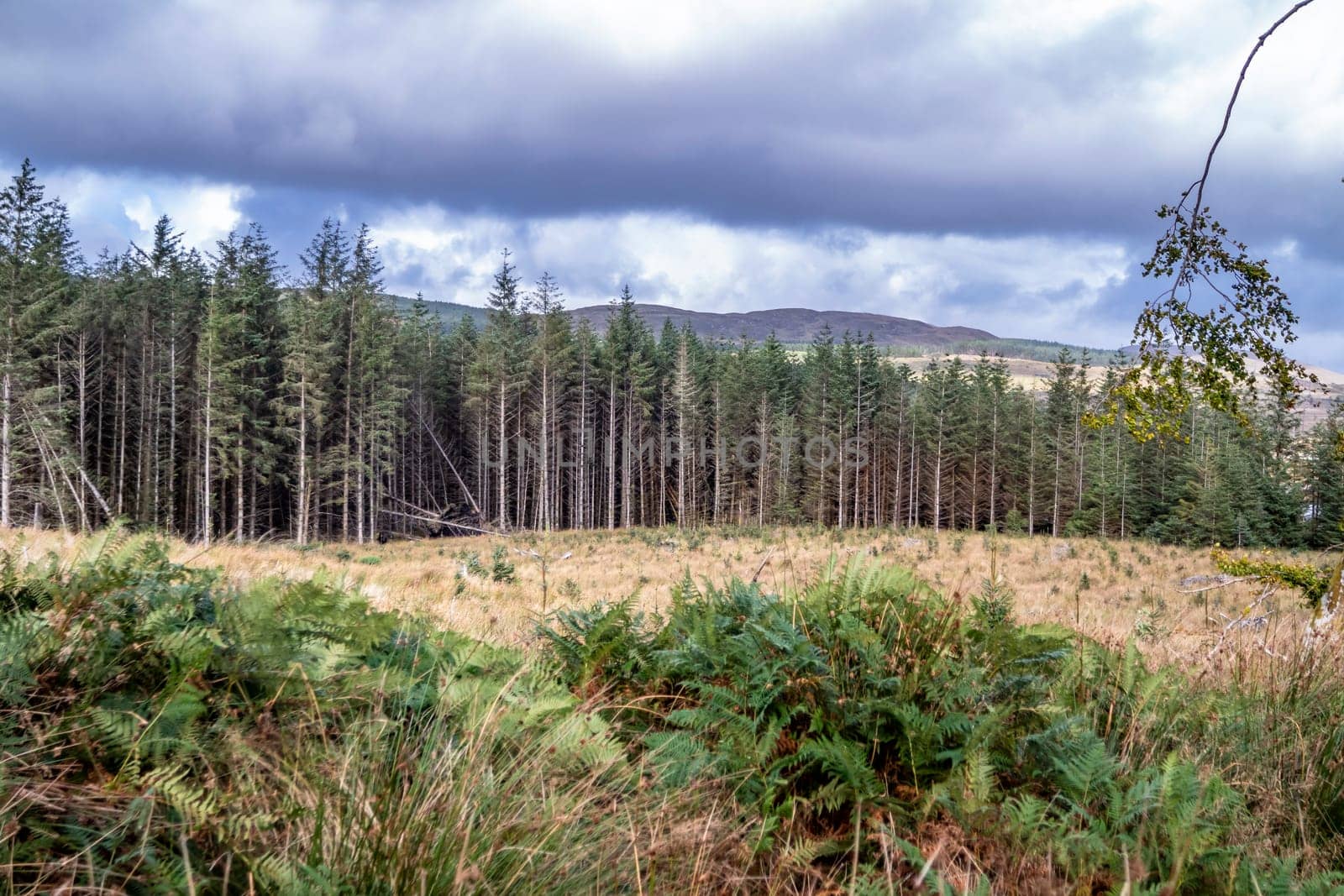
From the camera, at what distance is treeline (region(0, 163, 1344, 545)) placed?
35938 millimetres

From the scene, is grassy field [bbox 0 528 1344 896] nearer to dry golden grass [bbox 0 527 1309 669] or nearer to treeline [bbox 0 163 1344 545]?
dry golden grass [bbox 0 527 1309 669]

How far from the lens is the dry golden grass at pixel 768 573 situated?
16.9 ft

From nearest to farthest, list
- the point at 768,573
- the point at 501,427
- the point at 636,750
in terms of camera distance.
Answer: the point at 636,750 → the point at 768,573 → the point at 501,427

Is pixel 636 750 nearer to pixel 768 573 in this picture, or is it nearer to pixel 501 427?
pixel 768 573

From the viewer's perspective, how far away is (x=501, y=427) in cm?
4722

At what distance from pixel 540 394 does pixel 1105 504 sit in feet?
133

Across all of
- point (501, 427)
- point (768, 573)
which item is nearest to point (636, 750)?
point (768, 573)

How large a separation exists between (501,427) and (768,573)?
33094 millimetres

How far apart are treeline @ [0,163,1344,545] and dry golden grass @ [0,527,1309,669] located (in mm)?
9537

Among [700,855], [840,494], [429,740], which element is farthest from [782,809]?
[840,494]

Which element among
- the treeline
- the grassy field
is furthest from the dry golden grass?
the treeline

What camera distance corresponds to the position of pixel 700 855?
2.04 m

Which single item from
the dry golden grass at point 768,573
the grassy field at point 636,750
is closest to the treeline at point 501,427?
the dry golden grass at point 768,573

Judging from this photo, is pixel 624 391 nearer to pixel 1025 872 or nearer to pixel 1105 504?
pixel 1105 504
